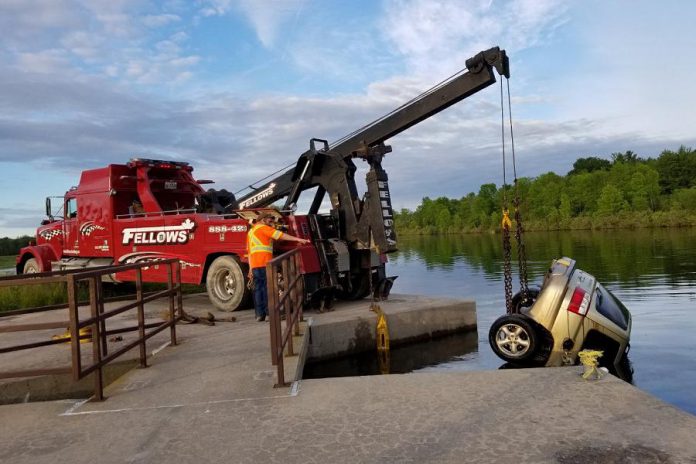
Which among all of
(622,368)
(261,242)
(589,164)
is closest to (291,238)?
(261,242)

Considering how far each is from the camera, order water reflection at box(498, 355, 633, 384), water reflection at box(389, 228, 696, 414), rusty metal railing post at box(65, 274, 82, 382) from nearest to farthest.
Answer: rusty metal railing post at box(65, 274, 82, 382) → water reflection at box(498, 355, 633, 384) → water reflection at box(389, 228, 696, 414)

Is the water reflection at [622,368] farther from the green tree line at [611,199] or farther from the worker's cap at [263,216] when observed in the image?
the green tree line at [611,199]

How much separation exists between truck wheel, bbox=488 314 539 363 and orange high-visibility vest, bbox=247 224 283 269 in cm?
367

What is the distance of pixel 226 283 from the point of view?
10750 mm

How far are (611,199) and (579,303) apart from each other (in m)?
71.4

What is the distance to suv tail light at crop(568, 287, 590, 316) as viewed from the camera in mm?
6410

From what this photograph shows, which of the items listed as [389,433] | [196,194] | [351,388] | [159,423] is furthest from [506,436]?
[196,194]

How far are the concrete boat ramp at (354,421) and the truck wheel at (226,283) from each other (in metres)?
4.54

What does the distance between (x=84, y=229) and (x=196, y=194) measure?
9.01 ft

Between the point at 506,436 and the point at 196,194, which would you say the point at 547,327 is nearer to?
the point at 506,436

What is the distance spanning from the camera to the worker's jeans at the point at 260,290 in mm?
8688

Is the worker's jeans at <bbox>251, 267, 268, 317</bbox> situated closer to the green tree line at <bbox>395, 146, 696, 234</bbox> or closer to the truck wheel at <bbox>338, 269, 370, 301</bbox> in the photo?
the truck wheel at <bbox>338, 269, 370, 301</bbox>

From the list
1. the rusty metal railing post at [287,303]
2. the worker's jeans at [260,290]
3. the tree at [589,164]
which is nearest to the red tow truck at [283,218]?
the worker's jeans at [260,290]

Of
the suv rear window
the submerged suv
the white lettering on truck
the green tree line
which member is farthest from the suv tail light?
the green tree line
